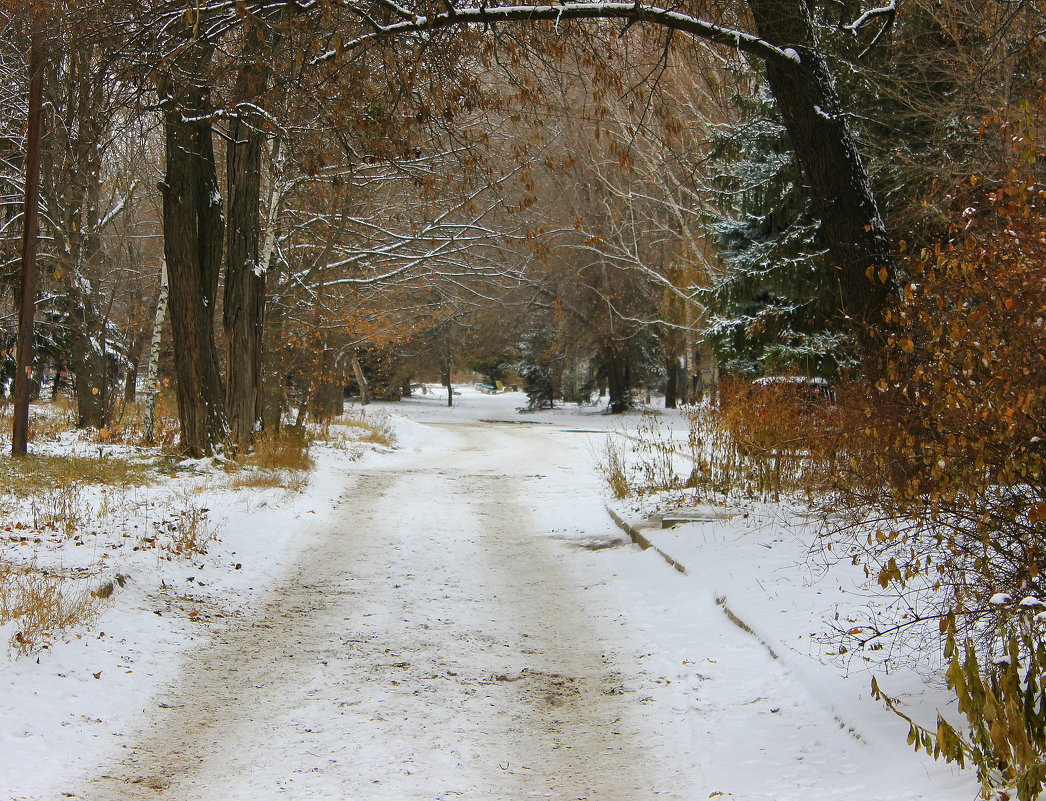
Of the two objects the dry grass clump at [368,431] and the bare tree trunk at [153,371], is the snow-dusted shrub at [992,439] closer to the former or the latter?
the bare tree trunk at [153,371]

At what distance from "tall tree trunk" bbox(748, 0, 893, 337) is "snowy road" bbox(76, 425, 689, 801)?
351 centimetres

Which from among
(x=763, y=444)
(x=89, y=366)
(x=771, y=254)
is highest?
(x=771, y=254)

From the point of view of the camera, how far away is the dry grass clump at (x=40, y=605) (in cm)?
526

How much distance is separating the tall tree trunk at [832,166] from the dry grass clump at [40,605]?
6.14m

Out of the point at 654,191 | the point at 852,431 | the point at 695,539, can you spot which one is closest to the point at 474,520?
the point at 695,539

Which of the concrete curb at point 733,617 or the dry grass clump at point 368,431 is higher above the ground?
the dry grass clump at point 368,431

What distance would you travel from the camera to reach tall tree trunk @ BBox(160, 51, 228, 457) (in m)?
13.4

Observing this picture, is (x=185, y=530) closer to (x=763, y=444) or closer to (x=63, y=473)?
(x=63, y=473)

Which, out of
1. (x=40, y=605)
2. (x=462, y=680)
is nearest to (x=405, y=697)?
(x=462, y=680)

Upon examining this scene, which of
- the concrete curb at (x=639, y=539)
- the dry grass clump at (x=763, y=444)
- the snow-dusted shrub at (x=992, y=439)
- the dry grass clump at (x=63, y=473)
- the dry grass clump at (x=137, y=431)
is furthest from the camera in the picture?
the dry grass clump at (x=137, y=431)

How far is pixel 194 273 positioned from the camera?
1353cm

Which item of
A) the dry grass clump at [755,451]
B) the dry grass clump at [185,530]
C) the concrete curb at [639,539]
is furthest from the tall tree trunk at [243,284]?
the concrete curb at [639,539]

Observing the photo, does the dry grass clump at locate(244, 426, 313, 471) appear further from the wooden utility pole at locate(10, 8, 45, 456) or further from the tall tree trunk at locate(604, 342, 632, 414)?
the tall tree trunk at locate(604, 342, 632, 414)

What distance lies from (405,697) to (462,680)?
0.44 meters
